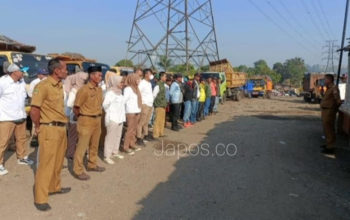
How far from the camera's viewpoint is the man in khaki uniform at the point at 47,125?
15.4ft

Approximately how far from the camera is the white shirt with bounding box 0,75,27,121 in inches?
244

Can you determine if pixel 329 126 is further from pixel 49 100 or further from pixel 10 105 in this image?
pixel 10 105

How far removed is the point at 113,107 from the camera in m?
6.94

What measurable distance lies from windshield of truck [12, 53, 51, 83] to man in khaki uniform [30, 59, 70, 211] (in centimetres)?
516

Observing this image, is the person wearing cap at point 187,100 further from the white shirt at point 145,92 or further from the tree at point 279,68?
the tree at point 279,68

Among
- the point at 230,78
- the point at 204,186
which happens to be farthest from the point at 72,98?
the point at 230,78

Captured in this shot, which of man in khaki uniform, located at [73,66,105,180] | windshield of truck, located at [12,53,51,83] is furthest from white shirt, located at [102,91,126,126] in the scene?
windshield of truck, located at [12,53,51,83]

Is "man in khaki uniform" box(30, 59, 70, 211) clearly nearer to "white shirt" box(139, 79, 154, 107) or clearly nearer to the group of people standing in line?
the group of people standing in line

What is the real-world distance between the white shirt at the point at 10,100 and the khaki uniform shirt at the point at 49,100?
1818 mm

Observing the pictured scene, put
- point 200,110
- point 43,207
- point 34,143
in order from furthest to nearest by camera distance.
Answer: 1. point 200,110
2. point 34,143
3. point 43,207

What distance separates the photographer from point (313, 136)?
11.1 metres

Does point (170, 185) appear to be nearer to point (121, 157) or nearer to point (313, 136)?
point (121, 157)

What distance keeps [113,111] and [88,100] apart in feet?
3.50

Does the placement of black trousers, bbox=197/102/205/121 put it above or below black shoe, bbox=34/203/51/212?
above
